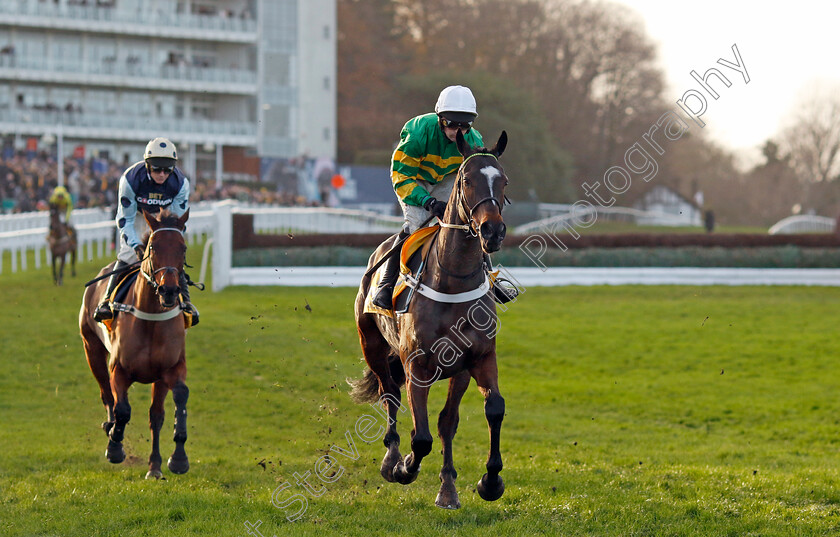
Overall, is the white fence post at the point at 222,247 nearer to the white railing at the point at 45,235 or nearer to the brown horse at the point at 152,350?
the white railing at the point at 45,235

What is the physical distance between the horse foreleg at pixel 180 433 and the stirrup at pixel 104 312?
0.75 metres

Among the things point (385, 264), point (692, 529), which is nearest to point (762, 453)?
point (692, 529)

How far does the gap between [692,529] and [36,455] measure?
5326 mm

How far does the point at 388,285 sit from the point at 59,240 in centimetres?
1331

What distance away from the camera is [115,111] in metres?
44.9

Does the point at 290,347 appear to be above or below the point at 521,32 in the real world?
below

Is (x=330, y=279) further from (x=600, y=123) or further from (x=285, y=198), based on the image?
(x=600, y=123)

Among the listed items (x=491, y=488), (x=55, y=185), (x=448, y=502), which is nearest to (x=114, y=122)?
(x=55, y=185)

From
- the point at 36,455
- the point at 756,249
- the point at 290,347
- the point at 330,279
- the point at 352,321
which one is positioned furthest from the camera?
the point at 756,249

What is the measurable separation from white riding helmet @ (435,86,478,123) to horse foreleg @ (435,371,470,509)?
5.17ft

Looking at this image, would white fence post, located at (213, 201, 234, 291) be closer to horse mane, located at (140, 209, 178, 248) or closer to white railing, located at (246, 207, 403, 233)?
white railing, located at (246, 207, 403, 233)

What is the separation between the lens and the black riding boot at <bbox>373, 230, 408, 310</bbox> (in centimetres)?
588

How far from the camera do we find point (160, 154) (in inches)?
Answer: 272

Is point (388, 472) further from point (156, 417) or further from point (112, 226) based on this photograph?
point (112, 226)
